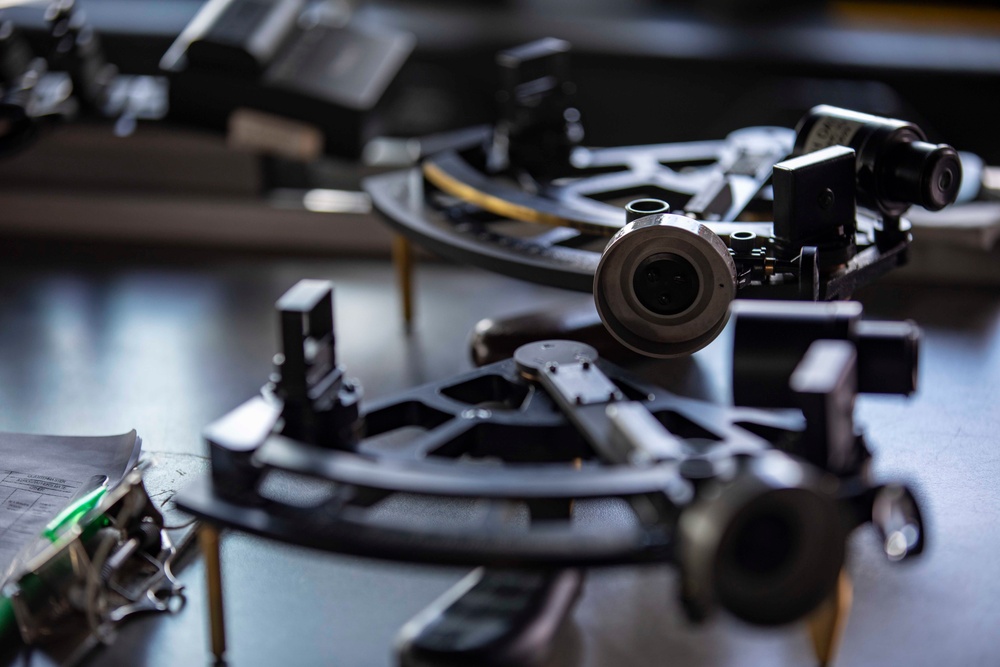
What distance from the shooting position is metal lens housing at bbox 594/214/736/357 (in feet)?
2.29

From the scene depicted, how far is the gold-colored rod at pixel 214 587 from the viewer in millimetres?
616

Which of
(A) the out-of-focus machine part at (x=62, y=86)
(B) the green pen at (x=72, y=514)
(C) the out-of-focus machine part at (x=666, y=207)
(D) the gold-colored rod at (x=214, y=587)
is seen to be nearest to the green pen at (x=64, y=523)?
(B) the green pen at (x=72, y=514)

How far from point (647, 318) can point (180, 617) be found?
35cm

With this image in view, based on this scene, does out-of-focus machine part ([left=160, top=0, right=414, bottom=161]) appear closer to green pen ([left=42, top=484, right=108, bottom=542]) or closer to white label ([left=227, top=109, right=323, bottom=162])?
white label ([left=227, top=109, right=323, bottom=162])

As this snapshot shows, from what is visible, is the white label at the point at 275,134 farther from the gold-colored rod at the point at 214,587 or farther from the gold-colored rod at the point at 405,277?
the gold-colored rod at the point at 214,587

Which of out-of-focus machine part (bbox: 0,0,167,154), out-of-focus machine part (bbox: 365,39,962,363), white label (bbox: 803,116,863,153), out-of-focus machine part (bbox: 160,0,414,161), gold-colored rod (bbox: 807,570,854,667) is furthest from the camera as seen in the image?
out-of-focus machine part (bbox: 160,0,414,161)

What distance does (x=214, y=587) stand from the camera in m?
0.63

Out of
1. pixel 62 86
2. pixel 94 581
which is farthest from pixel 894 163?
pixel 62 86

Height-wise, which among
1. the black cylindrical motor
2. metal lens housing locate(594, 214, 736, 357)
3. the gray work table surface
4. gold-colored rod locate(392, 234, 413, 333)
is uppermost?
the black cylindrical motor

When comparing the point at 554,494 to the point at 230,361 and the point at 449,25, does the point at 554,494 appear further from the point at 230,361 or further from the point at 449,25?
the point at 449,25

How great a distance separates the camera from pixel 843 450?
59 cm

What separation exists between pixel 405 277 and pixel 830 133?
0.45 metres

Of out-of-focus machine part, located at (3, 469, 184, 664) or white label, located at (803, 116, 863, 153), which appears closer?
out-of-focus machine part, located at (3, 469, 184, 664)

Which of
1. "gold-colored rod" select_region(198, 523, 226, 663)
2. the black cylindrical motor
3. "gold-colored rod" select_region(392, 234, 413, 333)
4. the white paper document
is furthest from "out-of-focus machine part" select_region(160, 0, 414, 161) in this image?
"gold-colored rod" select_region(198, 523, 226, 663)
